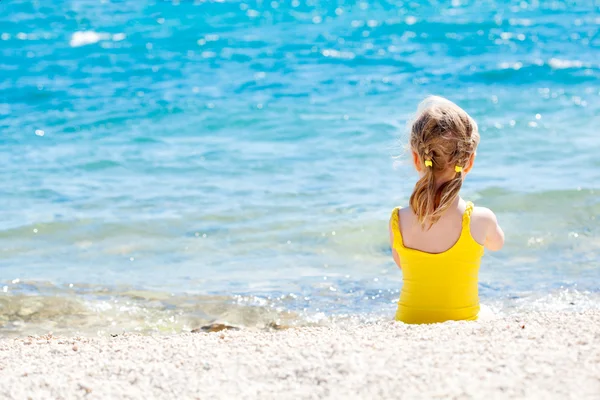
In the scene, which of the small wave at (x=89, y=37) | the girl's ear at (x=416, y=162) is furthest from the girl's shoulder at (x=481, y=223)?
the small wave at (x=89, y=37)

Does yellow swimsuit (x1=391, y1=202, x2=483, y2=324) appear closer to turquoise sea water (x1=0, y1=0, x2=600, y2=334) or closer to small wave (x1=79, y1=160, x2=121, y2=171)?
turquoise sea water (x1=0, y1=0, x2=600, y2=334)

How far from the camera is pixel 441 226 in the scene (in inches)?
152

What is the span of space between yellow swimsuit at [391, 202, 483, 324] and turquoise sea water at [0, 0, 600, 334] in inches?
19.5

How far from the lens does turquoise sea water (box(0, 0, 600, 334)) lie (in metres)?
6.00

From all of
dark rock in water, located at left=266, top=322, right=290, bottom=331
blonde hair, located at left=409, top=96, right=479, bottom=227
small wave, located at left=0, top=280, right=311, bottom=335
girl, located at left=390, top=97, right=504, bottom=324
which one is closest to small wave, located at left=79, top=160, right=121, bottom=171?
small wave, located at left=0, top=280, right=311, bottom=335

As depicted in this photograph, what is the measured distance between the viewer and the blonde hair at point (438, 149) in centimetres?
375

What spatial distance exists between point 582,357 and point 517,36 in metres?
14.7

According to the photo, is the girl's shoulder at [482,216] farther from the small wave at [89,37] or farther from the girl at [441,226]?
the small wave at [89,37]

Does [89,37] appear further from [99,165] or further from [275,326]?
[275,326]

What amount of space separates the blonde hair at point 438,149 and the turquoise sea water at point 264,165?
0.29 metres

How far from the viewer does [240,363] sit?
327cm

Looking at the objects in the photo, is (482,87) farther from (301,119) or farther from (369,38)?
(369,38)

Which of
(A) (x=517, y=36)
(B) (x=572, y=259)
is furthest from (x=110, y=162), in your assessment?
(A) (x=517, y=36)

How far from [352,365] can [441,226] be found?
41.4 inches
